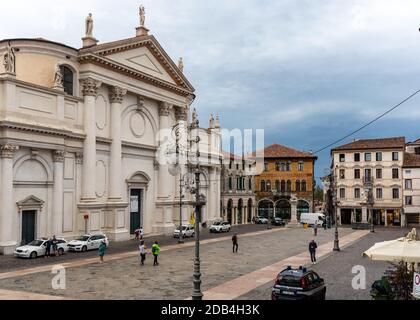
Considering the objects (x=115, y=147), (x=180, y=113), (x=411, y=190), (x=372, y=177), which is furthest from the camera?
(x=372, y=177)

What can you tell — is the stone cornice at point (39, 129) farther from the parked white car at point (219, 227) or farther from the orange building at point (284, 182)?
→ the orange building at point (284, 182)

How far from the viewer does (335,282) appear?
887 inches

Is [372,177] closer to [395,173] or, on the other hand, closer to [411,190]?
[395,173]

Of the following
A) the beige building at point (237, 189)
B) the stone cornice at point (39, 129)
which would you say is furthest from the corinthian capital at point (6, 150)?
the beige building at point (237, 189)

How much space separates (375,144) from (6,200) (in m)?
59.9

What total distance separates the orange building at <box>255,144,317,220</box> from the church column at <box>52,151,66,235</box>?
174 ft

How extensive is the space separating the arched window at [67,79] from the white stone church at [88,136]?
0.28 feet

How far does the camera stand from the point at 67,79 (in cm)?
3978

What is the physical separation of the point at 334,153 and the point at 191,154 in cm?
3287

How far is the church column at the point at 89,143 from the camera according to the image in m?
39.5

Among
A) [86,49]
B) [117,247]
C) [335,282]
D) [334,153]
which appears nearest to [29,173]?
[117,247]

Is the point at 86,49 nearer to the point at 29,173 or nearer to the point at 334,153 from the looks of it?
A: the point at 29,173

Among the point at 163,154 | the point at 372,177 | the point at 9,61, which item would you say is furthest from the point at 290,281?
the point at 372,177

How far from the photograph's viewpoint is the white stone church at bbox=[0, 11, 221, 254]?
33.5 metres
